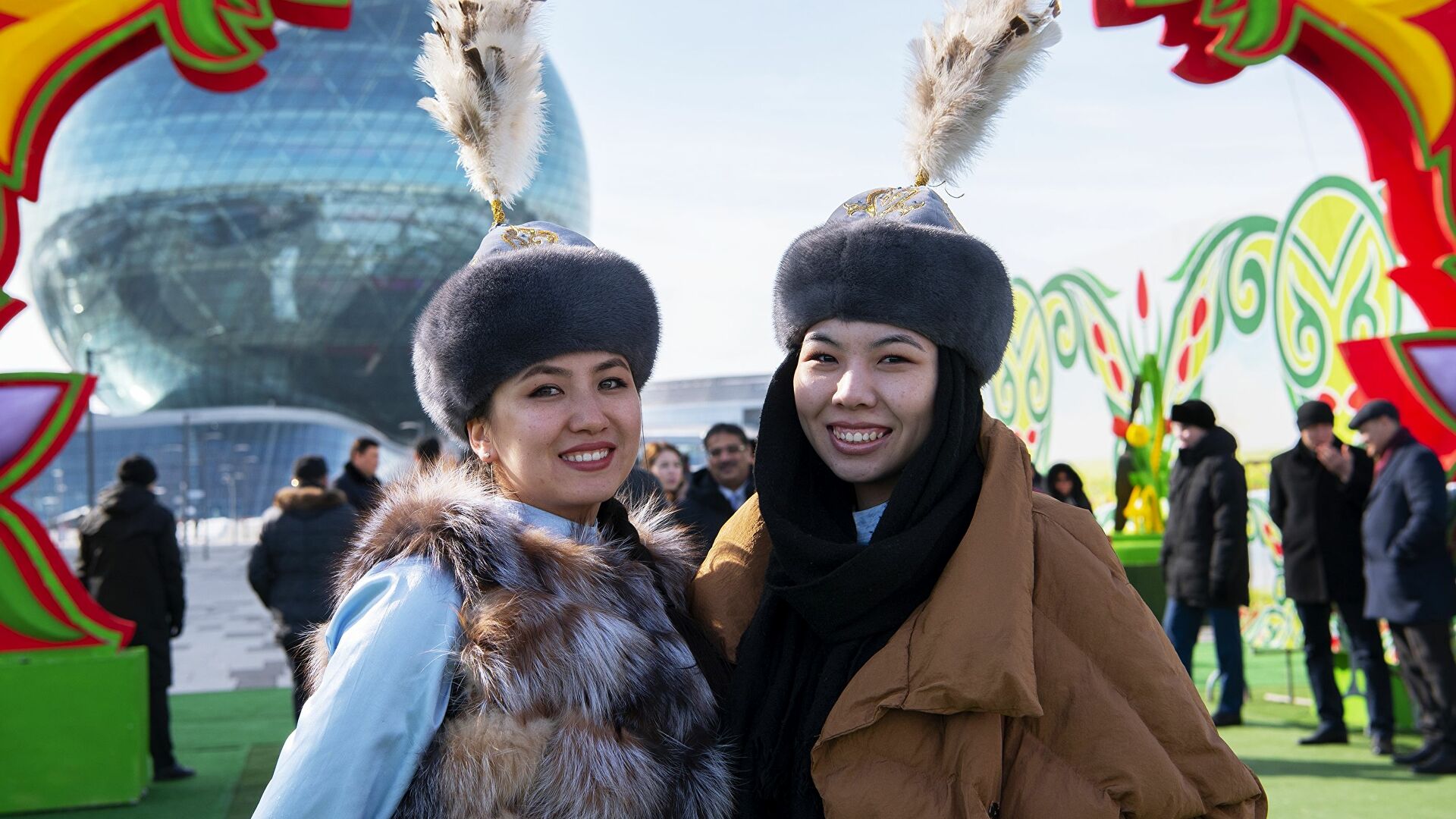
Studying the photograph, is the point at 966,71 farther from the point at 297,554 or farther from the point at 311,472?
the point at 311,472

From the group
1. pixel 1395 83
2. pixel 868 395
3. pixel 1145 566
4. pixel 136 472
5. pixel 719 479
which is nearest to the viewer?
pixel 868 395

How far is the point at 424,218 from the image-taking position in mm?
57844

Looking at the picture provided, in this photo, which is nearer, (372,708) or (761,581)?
(372,708)

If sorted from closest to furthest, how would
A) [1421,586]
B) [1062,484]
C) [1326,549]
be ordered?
[1421,586] < [1326,549] < [1062,484]

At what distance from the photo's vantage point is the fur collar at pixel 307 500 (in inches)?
255

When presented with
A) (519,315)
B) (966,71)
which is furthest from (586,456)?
(966,71)

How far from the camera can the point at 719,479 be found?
7055mm

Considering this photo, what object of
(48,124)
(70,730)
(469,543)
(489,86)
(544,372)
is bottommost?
(70,730)

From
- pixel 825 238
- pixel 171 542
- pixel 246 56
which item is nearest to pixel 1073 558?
pixel 825 238

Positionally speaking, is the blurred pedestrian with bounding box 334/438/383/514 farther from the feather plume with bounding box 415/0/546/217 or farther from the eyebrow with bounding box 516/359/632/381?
the eyebrow with bounding box 516/359/632/381

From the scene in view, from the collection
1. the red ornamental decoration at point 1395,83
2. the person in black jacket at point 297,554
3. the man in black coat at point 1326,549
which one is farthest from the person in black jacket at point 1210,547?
the person in black jacket at point 297,554

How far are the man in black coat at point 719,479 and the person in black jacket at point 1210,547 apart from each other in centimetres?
232

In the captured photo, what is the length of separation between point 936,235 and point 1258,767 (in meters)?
4.75

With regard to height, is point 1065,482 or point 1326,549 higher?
point 1065,482
